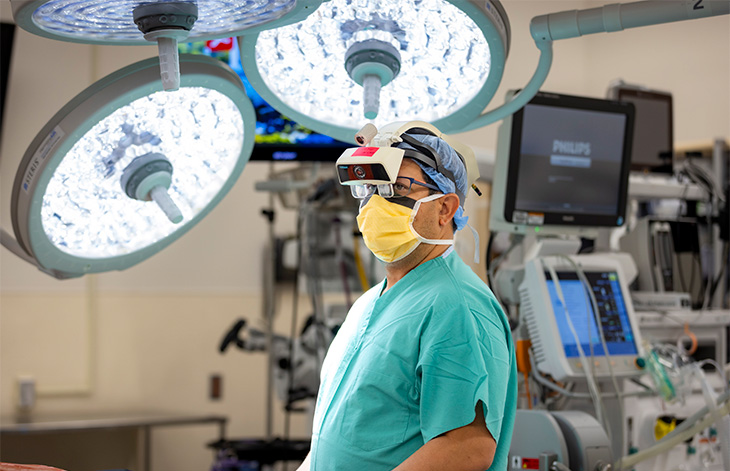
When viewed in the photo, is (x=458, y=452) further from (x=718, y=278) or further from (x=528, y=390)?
(x=718, y=278)

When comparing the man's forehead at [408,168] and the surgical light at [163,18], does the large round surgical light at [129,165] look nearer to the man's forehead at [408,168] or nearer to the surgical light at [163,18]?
the surgical light at [163,18]

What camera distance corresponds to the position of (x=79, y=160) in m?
1.05

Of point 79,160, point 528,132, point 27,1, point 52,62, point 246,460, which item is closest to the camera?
point 27,1

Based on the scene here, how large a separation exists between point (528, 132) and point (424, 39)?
1046 mm

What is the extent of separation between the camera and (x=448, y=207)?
1410 millimetres

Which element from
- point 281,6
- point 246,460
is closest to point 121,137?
point 281,6

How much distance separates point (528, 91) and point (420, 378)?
1.70 feet

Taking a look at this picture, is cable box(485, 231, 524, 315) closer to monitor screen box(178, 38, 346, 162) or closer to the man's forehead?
monitor screen box(178, 38, 346, 162)

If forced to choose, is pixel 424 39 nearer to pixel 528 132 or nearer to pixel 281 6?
pixel 281 6

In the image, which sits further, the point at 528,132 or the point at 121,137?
the point at 528,132

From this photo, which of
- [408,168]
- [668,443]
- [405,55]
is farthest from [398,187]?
[668,443]

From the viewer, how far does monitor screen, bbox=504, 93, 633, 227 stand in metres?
2.07

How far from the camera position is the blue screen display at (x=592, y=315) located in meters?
2.01

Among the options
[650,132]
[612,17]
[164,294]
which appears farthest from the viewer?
[164,294]
